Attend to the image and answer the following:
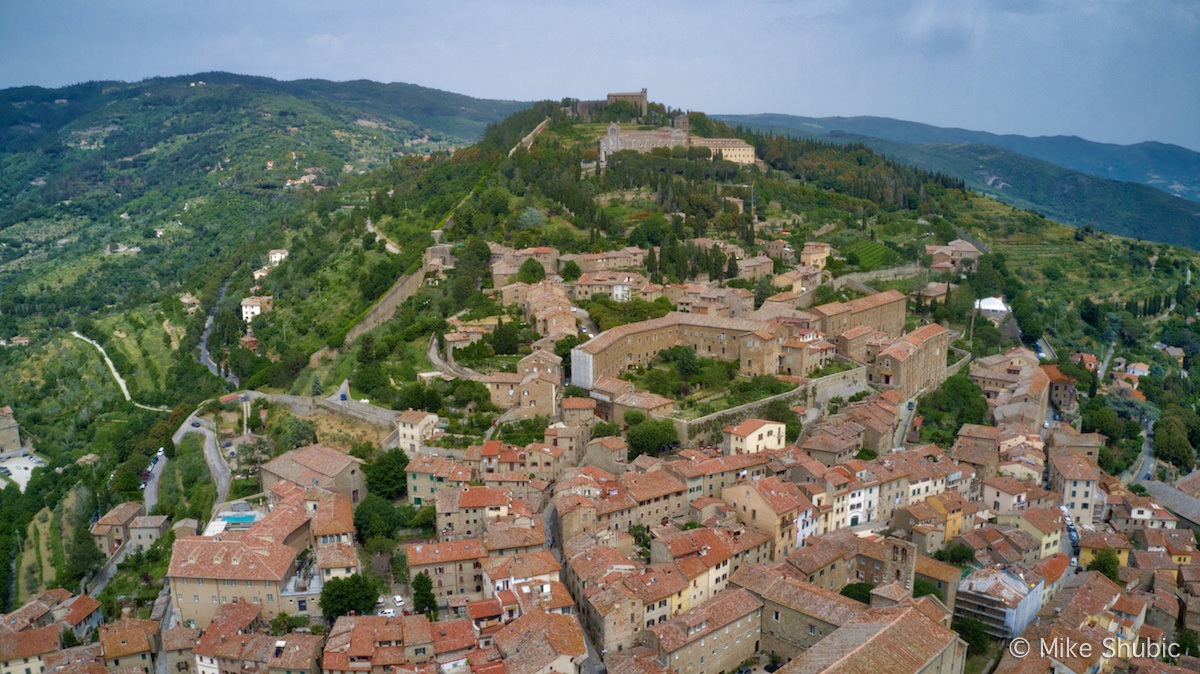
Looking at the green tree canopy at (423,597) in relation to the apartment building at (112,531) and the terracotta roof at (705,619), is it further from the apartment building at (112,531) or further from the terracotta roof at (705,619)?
the apartment building at (112,531)

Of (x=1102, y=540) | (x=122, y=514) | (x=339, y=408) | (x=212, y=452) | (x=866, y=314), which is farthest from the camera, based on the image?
(x=866, y=314)

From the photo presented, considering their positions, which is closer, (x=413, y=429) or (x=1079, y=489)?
(x=413, y=429)

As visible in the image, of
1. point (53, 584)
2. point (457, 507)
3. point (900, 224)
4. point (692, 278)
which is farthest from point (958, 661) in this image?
point (900, 224)

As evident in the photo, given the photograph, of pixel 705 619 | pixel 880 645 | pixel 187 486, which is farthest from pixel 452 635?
pixel 187 486

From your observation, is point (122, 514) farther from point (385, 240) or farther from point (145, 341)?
point (145, 341)

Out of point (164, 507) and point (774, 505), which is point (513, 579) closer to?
point (774, 505)

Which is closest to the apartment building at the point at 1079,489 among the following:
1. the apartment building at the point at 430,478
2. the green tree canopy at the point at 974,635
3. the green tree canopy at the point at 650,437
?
the green tree canopy at the point at 974,635

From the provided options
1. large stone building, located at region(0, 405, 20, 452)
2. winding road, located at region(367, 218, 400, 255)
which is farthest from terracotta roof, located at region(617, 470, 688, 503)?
large stone building, located at region(0, 405, 20, 452)

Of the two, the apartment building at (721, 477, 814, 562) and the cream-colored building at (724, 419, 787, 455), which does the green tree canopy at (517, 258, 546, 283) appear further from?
the apartment building at (721, 477, 814, 562)
